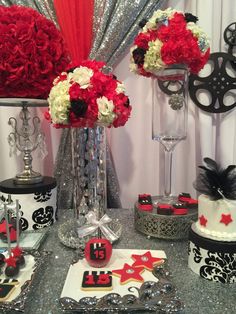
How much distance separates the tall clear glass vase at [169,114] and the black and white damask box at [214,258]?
1.06 ft

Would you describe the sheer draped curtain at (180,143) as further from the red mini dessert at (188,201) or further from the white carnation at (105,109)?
the white carnation at (105,109)

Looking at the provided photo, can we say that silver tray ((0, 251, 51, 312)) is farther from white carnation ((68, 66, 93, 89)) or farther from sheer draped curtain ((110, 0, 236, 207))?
sheer draped curtain ((110, 0, 236, 207))

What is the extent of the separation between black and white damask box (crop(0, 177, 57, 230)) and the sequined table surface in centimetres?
10

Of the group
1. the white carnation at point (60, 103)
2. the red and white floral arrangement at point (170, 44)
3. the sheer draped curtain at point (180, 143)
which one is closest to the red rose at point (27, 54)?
the white carnation at point (60, 103)

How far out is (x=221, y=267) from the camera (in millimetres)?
713

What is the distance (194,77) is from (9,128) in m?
0.83

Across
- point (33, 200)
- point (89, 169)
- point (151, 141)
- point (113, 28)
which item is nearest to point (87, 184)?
point (89, 169)

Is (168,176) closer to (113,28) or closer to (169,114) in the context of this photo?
(169,114)

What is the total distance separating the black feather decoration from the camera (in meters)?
0.74

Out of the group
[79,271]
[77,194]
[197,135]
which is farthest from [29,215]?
[197,135]

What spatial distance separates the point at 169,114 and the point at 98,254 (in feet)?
2.02

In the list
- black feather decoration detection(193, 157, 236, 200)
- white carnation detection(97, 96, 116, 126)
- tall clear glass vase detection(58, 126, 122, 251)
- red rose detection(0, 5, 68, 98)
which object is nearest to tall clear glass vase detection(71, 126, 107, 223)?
tall clear glass vase detection(58, 126, 122, 251)

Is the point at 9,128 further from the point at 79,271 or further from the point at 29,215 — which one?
the point at 79,271

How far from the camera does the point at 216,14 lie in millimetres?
1183
